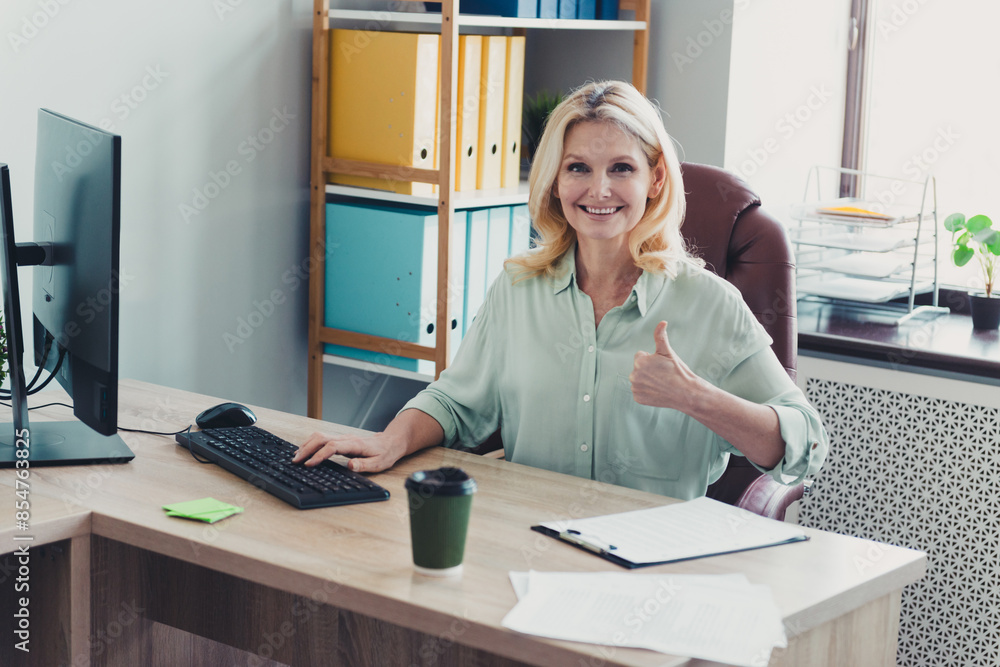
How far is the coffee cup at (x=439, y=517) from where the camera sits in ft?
3.60

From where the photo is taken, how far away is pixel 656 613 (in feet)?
3.46

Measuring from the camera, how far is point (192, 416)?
178 centimetres

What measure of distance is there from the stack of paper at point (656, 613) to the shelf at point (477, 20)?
1554 millimetres

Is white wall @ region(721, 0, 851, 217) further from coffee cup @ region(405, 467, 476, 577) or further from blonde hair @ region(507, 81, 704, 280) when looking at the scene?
coffee cup @ region(405, 467, 476, 577)

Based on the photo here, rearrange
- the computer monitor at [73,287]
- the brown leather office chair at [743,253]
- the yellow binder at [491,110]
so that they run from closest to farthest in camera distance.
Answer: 1. the computer monitor at [73,287]
2. the brown leather office chair at [743,253]
3. the yellow binder at [491,110]

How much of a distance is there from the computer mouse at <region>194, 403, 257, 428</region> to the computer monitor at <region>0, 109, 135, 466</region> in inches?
5.1

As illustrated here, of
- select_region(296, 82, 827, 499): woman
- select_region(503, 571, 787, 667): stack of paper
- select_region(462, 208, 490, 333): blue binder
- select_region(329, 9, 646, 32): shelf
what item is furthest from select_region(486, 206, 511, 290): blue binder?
select_region(503, 571, 787, 667): stack of paper

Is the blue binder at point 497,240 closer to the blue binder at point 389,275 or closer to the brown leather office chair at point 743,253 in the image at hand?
the blue binder at point 389,275

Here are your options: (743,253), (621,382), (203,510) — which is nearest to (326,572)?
(203,510)

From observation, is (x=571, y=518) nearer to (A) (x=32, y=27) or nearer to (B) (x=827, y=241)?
(A) (x=32, y=27)

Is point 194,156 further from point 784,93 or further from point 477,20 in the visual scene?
point 784,93

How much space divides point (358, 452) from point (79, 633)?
1.40 feet

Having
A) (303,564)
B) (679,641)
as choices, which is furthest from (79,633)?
Result: (679,641)

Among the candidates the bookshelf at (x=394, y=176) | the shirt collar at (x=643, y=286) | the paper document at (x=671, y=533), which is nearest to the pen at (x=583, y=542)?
the paper document at (x=671, y=533)
